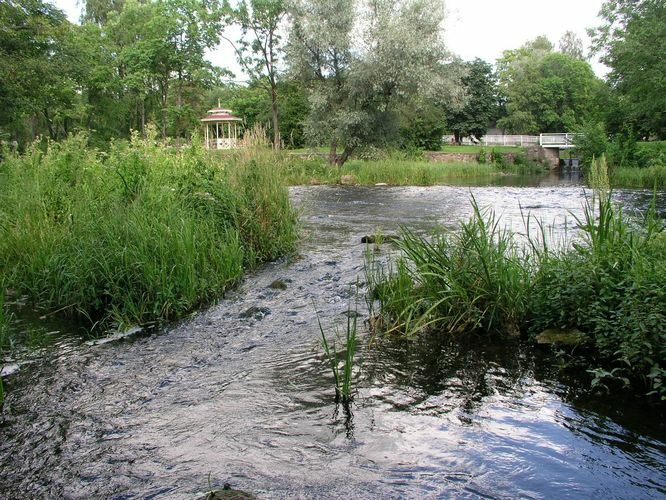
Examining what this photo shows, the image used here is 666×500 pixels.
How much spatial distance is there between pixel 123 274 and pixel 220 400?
2.66m

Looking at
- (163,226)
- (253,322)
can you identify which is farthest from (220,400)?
(163,226)

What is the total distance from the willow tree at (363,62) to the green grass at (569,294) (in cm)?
2237

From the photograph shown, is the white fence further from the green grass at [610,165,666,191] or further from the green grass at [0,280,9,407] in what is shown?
the green grass at [0,280,9,407]

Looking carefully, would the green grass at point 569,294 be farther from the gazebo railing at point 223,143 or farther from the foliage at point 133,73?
the foliage at point 133,73

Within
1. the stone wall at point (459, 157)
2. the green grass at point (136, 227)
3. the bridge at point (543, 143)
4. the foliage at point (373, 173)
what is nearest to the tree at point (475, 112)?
the bridge at point (543, 143)

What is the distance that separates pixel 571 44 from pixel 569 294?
9739 cm

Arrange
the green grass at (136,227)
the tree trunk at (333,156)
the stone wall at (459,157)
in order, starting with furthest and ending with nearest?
the stone wall at (459,157) → the tree trunk at (333,156) → the green grass at (136,227)

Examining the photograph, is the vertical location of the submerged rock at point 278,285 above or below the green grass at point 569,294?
below

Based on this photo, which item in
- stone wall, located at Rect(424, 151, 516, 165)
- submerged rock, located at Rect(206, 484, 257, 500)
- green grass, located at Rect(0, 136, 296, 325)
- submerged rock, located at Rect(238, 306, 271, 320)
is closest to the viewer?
submerged rock, located at Rect(206, 484, 257, 500)

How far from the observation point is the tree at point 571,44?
88.1 m

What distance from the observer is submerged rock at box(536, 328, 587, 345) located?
496 centimetres

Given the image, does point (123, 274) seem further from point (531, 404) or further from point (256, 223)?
point (531, 404)

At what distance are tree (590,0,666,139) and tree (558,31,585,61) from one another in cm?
6354

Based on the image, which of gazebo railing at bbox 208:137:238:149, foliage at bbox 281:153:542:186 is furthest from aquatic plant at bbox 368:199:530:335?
foliage at bbox 281:153:542:186
